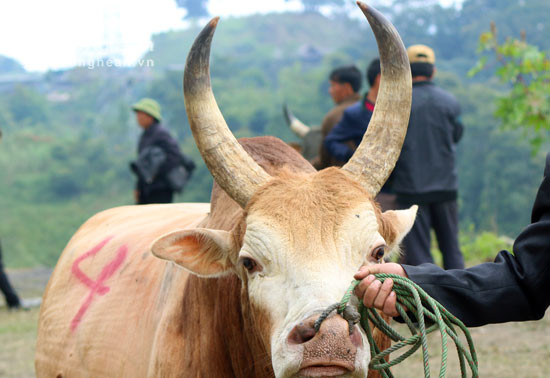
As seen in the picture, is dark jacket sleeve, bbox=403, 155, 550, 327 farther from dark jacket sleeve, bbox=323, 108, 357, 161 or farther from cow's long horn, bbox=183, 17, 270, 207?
dark jacket sleeve, bbox=323, 108, 357, 161

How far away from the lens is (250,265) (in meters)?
2.83

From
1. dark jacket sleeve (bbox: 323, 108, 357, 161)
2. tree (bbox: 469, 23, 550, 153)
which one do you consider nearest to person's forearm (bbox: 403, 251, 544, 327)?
dark jacket sleeve (bbox: 323, 108, 357, 161)

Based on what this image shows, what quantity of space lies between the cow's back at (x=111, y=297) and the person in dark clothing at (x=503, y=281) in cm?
120

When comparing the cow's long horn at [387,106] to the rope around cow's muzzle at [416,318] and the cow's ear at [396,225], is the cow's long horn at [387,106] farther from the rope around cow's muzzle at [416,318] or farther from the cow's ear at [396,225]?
the rope around cow's muzzle at [416,318]

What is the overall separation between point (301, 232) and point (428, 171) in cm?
370

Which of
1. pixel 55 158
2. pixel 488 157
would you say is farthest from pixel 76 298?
pixel 55 158

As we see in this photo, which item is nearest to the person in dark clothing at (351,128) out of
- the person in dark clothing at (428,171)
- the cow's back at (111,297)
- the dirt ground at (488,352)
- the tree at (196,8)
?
the person in dark clothing at (428,171)

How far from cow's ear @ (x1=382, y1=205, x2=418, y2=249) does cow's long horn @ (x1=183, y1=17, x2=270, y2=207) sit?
0.55m

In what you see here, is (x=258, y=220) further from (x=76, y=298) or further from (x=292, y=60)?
(x=292, y=60)

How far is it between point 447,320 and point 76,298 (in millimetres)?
2484

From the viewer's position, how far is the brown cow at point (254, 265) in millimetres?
2527

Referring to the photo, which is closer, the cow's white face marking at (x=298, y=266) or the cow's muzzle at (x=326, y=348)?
the cow's muzzle at (x=326, y=348)

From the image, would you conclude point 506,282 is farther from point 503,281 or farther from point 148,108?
point 148,108

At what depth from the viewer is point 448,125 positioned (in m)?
6.34
